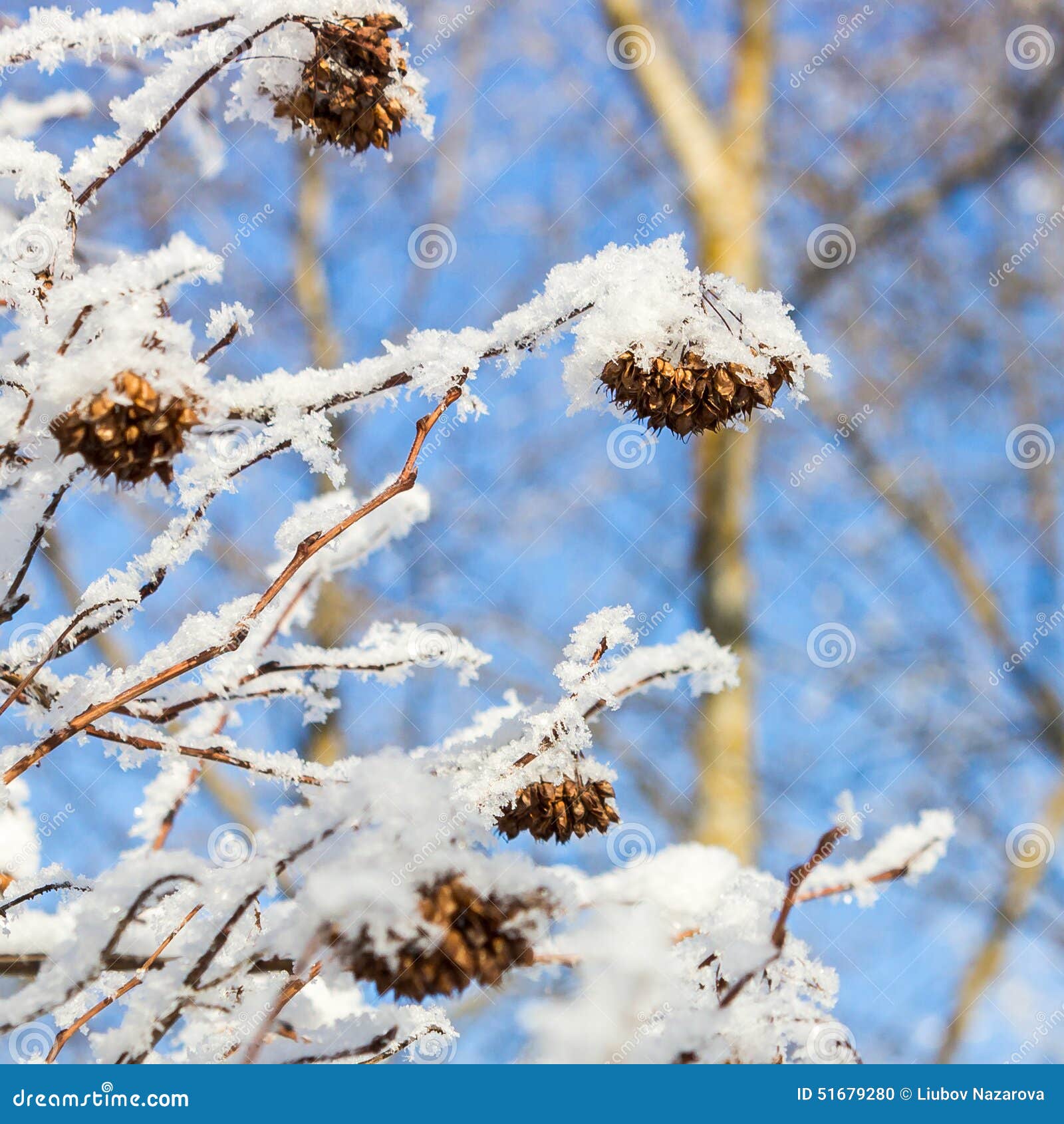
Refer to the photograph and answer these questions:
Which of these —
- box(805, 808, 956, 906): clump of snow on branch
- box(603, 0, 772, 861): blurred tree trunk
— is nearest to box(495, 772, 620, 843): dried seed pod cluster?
box(805, 808, 956, 906): clump of snow on branch

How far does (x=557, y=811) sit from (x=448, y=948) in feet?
1.59

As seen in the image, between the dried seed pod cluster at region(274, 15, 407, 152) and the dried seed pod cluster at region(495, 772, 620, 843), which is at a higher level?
the dried seed pod cluster at region(274, 15, 407, 152)

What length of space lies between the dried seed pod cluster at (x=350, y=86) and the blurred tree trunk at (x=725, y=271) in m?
3.66

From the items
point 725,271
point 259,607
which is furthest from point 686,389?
point 725,271

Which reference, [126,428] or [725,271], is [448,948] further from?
[725,271]

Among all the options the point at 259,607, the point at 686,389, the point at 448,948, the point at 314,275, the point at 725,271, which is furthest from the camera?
the point at 314,275

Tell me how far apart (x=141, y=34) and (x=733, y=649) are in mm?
3948

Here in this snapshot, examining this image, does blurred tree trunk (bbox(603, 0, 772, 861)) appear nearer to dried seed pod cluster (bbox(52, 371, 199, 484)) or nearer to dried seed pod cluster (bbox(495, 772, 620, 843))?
dried seed pod cluster (bbox(495, 772, 620, 843))

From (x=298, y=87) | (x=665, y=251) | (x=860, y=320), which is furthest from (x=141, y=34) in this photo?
(x=860, y=320)

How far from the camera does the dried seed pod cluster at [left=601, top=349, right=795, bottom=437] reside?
122 cm

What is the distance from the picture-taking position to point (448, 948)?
0.85m

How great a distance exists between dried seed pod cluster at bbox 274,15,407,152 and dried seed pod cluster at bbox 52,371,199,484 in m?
0.68

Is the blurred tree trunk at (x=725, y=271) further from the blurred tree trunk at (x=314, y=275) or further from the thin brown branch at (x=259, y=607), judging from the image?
the thin brown branch at (x=259, y=607)

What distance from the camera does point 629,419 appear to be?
1.30 meters
